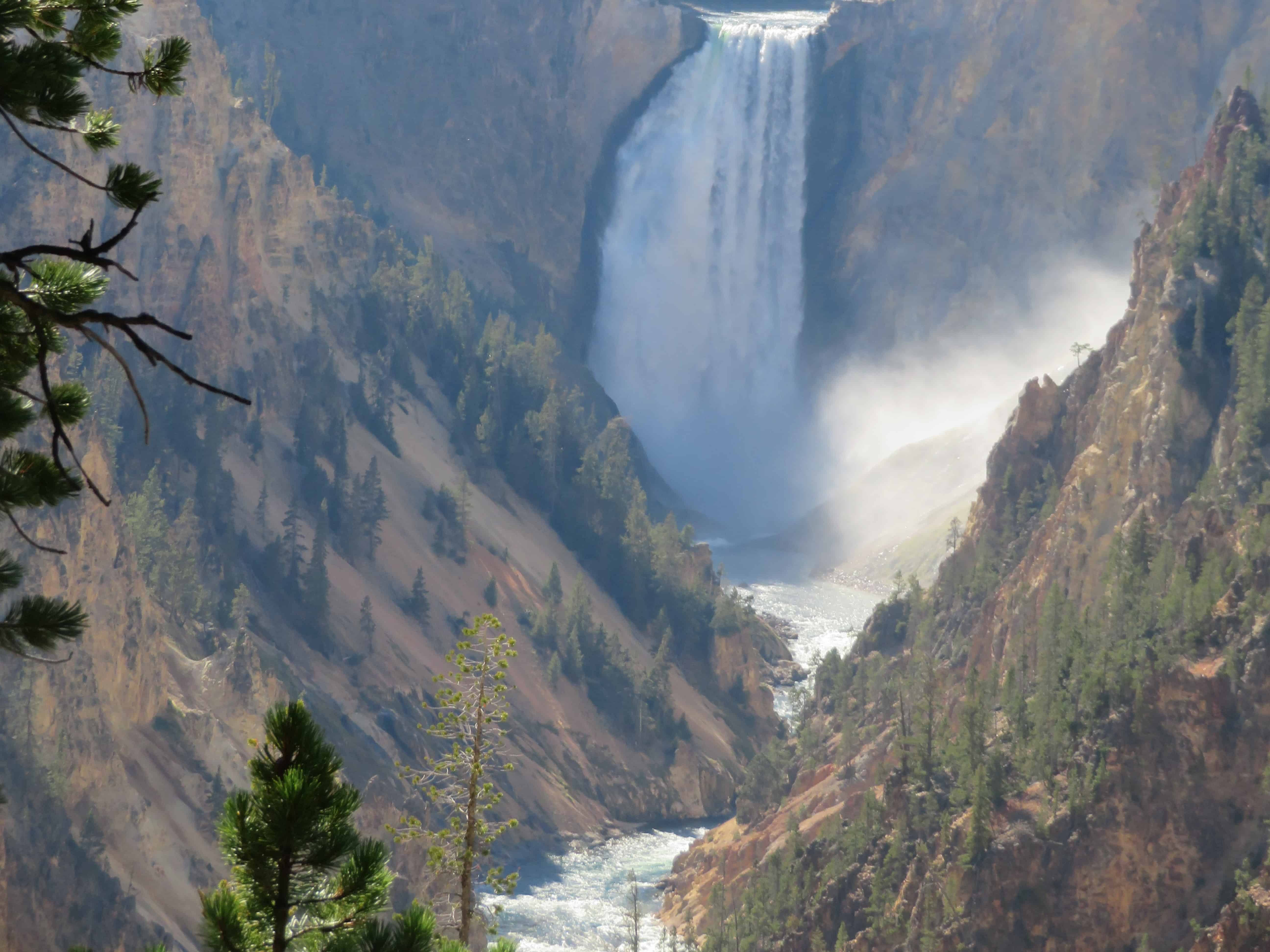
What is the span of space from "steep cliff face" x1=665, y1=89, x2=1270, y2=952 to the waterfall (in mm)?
70516

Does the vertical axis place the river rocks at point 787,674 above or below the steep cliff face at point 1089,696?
above

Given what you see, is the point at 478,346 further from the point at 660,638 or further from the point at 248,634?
the point at 248,634

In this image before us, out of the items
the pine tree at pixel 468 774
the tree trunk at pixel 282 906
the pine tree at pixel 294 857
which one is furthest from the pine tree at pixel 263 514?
the tree trunk at pixel 282 906

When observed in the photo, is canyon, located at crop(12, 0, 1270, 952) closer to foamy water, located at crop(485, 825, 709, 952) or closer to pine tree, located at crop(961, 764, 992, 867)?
pine tree, located at crop(961, 764, 992, 867)

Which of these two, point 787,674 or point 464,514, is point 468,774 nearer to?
point 464,514

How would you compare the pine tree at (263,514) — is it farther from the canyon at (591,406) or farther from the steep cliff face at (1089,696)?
the steep cliff face at (1089,696)

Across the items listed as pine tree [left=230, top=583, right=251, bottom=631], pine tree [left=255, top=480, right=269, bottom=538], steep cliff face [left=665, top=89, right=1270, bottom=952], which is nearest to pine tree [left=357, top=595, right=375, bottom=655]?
pine tree [left=255, top=480, right=269, bottom=538]

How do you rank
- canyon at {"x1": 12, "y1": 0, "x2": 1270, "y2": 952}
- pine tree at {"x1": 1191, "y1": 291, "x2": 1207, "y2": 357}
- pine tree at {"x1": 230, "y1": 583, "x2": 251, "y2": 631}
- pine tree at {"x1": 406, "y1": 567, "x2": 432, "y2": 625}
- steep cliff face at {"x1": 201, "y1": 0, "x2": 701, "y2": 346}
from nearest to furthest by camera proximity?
canyon at {"x1": 12, "y1": 0, "x2": 1270, "y2": 952} → pine tree at {"x1": 1191, "y1": 291, "x2": 1207, "y2": 357} → pine tree at {"x1": 230, "y1": 583, "x2": 251, "y2": 631} → pine tree at {"x1": 406, "y1": 567, "x2": 432, "y2": 625} → steep cliff face at {"x1": 201, "y1": 0, "x2": 701, "y2": 346}

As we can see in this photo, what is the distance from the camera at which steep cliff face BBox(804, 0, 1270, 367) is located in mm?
128875

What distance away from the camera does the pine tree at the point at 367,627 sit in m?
74.4

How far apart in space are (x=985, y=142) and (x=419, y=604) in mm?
78924

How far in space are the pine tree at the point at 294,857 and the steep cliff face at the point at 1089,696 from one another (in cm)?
3092

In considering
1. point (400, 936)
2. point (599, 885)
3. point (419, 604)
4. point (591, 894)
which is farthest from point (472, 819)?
point (419, 604)

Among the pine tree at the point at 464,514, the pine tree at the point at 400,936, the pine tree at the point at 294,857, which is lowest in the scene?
the pine tree at the point at 400,936
